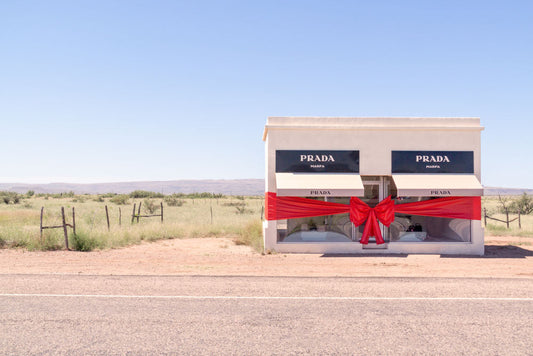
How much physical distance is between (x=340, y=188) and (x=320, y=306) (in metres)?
8.71

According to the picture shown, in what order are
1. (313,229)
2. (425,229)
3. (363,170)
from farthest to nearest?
(425,229)
(313,229)
(363,170)

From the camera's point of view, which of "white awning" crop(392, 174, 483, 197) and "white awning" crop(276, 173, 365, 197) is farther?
"white awning" crop(392, 174, 483, 197)

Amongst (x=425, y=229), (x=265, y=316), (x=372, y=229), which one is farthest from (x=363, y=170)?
(x=265, y=316)

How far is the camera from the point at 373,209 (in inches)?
696

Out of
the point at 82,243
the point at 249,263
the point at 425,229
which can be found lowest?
the point at 249,263

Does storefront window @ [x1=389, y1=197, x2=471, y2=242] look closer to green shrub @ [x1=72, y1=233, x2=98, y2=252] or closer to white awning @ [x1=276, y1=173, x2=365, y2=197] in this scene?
white awning @ [x1=276, y1=173, x2=365, y2=197]

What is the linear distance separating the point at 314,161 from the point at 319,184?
3.22 feet

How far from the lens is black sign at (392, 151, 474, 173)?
17.7 m

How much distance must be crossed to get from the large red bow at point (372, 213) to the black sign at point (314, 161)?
1.31m

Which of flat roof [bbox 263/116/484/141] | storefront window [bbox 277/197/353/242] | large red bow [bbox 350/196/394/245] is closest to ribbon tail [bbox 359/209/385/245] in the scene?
large red bow [bbox 350/196/394/245]

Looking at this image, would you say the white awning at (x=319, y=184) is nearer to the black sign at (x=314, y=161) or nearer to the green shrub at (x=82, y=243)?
the black sign at (x=314, y=161)

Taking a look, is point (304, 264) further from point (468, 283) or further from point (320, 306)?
point (320, 306)

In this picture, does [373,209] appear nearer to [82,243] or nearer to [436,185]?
[436,185]

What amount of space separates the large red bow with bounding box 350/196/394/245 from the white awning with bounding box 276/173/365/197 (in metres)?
0.89
